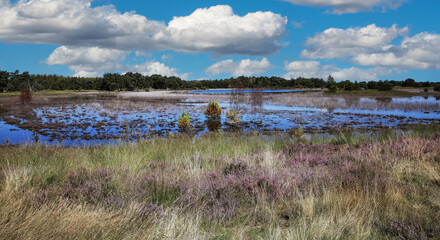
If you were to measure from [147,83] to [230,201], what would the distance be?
13877cm

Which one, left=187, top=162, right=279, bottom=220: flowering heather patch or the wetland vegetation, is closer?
the wetland vegetation

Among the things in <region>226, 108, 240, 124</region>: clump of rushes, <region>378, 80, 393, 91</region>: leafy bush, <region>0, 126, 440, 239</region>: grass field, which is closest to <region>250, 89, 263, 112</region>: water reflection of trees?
<region>226, 108, 240, 124</region>: clump of rushes

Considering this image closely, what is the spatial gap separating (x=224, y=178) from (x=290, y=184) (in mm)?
1400

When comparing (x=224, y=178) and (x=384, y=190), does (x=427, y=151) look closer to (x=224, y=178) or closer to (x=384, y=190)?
(x=384, y=190)

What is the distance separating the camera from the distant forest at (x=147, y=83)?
85.5 m

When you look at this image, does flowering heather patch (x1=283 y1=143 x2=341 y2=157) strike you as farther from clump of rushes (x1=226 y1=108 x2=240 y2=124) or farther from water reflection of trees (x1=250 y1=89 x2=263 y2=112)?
water reflection of trees (x1=250 y1=89 x2=263 y2=112)

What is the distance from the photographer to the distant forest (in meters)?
85.5

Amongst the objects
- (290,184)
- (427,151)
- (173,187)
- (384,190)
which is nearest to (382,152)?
(427,151)

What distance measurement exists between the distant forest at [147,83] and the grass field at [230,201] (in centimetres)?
3008

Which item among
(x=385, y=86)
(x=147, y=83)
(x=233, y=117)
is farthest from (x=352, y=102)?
(x=147, y=83)

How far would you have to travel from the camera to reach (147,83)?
139 meters

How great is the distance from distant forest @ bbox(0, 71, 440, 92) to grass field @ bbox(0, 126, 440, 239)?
3008 cm

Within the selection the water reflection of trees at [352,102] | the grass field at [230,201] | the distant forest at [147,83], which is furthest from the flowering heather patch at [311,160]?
the water reflection of trees at [352,102]

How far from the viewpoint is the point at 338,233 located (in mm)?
4352
